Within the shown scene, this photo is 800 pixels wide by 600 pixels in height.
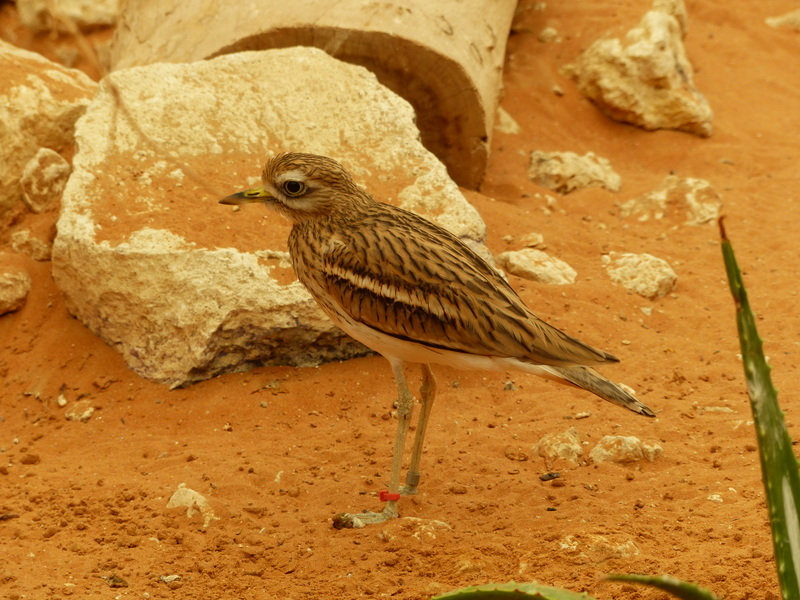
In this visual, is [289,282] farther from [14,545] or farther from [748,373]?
[748,373]

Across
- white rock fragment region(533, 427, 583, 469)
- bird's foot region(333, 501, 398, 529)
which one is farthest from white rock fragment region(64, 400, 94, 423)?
white rock fragment region(533, 427, 583, 469)

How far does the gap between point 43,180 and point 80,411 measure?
184 cm

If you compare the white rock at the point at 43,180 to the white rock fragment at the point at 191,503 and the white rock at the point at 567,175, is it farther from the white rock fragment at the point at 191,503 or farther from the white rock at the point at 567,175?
the white rock at the point at 567,175

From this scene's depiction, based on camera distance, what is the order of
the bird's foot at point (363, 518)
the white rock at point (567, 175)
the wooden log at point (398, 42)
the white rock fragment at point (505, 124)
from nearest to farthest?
the bird's foot at point (363, 518) → the wooden log at point (398, 42) → the white rock at point (567, 175) → the white rock fragment at point (505, 124)

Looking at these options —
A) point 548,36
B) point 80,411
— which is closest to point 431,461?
point 80,411

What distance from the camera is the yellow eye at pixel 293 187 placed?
4430mm

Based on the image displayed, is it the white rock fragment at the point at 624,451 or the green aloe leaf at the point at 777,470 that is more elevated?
the green aloe leaf at the point at 777,470

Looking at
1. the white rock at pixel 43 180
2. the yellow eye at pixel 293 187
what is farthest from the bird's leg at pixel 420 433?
the white rock at pixel 43 180

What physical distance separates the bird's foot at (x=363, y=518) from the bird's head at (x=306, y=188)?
136cm

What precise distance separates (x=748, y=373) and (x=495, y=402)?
9.91 ft

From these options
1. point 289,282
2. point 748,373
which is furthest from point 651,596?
point 289,282

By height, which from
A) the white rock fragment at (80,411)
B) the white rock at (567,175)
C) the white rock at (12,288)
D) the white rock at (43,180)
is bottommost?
the white rock fragment at (80,411)

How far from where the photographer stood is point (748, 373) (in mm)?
2281

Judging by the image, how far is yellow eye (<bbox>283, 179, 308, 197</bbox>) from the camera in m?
4.43
